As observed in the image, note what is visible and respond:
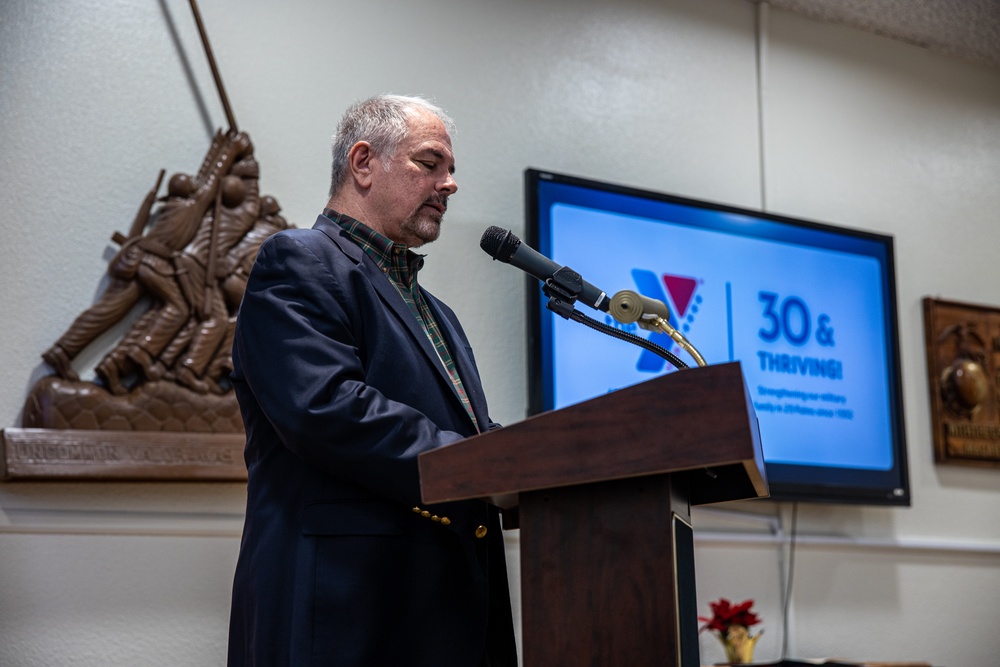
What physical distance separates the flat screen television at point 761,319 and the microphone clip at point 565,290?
1.58 m

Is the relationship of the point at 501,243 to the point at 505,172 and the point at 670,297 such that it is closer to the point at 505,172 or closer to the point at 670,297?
the point at 505,172

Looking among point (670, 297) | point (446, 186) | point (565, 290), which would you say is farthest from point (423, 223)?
point (670, 297)

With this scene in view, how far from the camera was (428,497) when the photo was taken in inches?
50.3

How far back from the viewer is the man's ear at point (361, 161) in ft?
6.16

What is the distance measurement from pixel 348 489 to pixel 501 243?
1.45 ft

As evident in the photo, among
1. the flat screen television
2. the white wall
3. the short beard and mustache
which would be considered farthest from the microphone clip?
the flat screen television

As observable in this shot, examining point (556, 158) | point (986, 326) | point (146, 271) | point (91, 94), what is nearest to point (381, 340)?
point (146, 271)

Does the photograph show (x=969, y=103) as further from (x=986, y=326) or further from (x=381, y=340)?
(x=381, y=340)

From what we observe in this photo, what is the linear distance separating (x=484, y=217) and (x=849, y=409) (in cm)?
145

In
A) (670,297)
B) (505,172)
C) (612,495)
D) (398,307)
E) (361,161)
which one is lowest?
(612,495)

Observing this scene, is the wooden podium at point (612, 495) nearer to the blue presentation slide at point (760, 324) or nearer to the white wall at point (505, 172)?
the white wall at point (505, 172)

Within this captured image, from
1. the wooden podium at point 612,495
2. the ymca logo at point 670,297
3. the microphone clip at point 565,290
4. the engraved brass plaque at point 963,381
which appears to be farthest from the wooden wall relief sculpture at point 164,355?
the engraved brass plaque at point 963,381

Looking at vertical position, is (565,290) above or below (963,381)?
below

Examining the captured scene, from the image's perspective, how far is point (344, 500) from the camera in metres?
1.49
